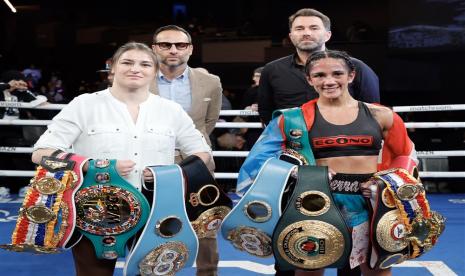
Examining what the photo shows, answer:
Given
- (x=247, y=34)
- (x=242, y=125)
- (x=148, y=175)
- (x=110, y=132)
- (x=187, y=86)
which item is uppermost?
(x=247, y=34)

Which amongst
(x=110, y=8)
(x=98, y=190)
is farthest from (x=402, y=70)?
(x=98, y=190)

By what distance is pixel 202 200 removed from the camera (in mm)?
2135

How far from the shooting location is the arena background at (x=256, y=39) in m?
9.70

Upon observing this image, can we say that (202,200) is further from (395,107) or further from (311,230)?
(395,107)

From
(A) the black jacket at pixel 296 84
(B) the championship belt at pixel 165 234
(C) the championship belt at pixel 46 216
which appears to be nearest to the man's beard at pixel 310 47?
(A) the black jacket at pixel 296 84

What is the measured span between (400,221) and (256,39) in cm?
858

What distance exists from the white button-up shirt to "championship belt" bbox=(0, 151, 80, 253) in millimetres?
195

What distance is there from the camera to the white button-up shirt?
213 centimetres

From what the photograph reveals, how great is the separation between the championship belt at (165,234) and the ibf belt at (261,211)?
0.49 ft

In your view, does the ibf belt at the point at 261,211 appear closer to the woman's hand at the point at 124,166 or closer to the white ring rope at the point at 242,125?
the woman's hand at the point at 124,166

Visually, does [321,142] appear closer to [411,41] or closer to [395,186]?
[395,186]

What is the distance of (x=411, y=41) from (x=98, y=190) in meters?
8.92

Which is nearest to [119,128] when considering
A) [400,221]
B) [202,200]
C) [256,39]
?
[202,200]

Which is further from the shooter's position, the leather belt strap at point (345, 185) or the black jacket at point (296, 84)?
the black jacket at point (296, 84)
